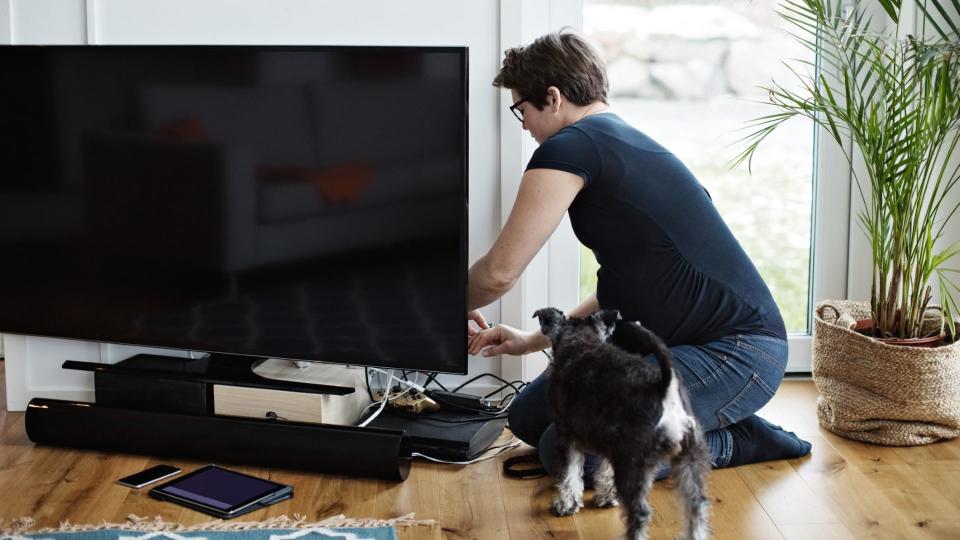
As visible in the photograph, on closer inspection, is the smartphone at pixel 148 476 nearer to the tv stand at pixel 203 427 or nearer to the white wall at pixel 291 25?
the tv stand at pixel 203 427

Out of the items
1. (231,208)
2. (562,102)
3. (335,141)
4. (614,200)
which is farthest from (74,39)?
(614,200)

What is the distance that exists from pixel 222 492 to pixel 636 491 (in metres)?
1.04

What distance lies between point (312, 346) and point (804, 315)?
67.4 inches

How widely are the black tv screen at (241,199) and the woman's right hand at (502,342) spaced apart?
0.14 meters

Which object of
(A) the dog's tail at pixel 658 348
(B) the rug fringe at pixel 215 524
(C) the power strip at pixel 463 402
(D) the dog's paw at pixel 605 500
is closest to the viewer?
(A) the dog's tail at pixel 658 348

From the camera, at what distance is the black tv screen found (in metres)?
2.50

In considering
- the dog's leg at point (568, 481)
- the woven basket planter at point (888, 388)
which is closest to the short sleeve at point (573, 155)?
the dog's leg at point (568, 481)

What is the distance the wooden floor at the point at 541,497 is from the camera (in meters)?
2.23

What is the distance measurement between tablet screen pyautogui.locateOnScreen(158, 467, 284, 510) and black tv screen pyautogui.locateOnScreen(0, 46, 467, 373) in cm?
37

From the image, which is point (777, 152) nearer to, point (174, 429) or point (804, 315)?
point (804, 315)

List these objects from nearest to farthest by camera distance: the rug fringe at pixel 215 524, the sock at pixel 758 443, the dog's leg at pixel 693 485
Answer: the dog's leg at pixel 693 485 < the rug fringe at pixel 215 524 < the sock at pixel 758 443

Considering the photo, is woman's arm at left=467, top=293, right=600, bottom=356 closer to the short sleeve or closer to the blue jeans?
the blue jeans

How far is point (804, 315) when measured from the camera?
3.41 m

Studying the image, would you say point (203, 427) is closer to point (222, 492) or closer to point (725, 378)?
point (222, 492)
